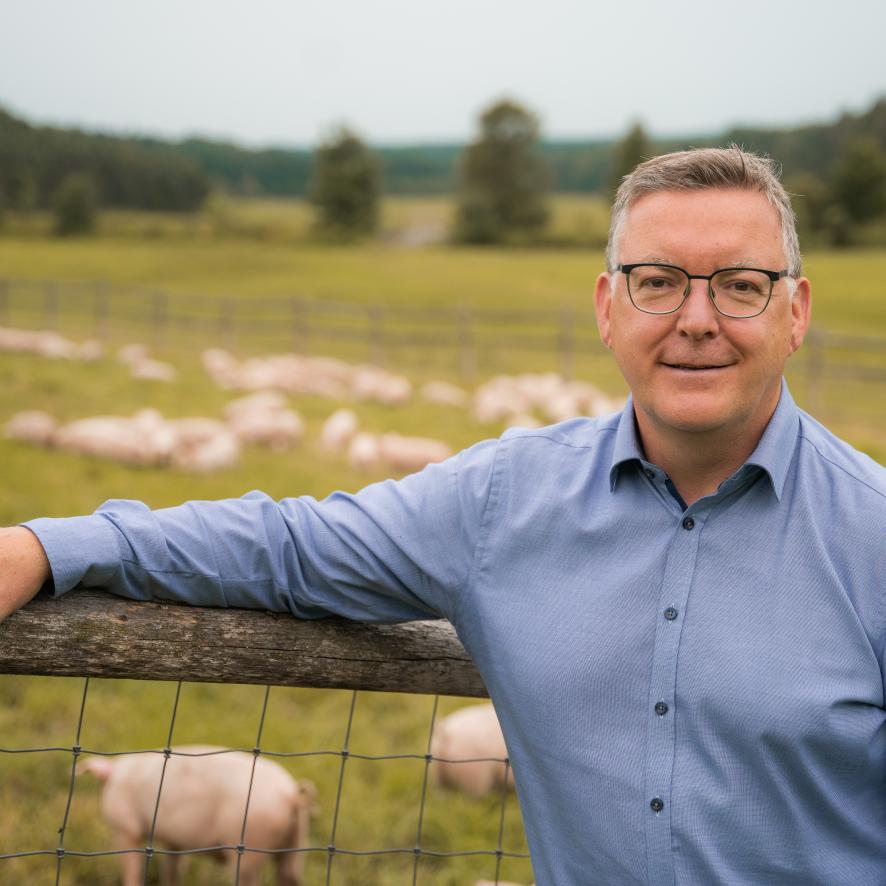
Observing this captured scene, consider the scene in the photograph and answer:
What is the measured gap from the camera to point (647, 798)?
1.62 metres

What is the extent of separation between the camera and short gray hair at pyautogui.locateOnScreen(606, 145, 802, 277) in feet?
5.73

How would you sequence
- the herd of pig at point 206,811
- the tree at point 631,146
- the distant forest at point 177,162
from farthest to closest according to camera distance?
the tree at point 631,146, the distant forest at point 177,162, the herd of pig at point 206,811

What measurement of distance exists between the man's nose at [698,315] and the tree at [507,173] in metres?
58.1

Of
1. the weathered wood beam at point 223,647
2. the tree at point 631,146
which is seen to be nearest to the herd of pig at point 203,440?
the weathered wood beam at point 223,647

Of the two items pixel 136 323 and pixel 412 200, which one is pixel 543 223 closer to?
pixel 136 323

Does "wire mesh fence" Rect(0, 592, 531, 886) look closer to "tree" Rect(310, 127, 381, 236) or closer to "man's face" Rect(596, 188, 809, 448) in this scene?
"man's face" Rect(596, 188, 809, 448)

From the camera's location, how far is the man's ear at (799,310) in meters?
1.84

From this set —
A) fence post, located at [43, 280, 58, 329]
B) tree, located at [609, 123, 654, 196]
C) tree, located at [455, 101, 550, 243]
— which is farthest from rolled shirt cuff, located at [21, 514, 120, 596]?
tree, located at [609, 123, 654, 196]

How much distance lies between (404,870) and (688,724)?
2194mm

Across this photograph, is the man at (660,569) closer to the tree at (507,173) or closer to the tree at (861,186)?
the tree at (507,173)

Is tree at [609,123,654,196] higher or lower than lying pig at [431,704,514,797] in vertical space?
higher

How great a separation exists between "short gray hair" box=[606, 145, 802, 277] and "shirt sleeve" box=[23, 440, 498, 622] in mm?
577

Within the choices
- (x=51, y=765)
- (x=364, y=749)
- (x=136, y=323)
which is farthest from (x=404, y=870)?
(x=136, y=323)

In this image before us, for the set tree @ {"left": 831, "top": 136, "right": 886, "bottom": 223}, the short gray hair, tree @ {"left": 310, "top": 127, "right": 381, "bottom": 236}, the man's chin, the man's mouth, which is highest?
tree @ {"left": 831, "top": 136, "right": 886, "bottom": 223}
